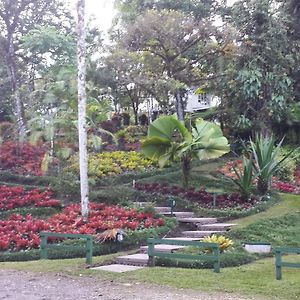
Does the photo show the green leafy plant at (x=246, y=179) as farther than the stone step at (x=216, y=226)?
Yes

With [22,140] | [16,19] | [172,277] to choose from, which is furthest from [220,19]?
[172,277]

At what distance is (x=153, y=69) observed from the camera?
24.4 m

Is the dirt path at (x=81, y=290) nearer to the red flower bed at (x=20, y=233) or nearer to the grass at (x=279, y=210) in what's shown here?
the red flower bed at (x=20, y=233)

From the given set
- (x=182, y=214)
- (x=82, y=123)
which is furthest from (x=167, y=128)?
(x=82, y=123)

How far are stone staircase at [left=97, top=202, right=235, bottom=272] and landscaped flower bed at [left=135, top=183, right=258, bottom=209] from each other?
124 centimetres

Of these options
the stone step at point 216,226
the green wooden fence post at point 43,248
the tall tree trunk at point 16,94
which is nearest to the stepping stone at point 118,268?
the green wooden fence post at point 43,248

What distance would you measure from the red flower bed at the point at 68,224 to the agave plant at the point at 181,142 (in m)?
3.19

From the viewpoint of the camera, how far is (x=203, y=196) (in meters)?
16.2

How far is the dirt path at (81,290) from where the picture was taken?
7363 millimetres

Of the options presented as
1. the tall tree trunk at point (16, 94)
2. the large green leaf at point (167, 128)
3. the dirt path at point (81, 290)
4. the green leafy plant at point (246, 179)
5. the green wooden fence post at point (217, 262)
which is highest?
the tall tree trunk at point (16, 94)

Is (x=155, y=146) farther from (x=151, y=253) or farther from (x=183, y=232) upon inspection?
(x=151, y=253)

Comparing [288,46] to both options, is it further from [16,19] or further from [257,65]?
[16,19]

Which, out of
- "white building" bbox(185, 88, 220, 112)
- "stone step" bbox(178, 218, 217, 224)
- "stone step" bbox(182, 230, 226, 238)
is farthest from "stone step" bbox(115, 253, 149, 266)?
"white building" bbox(185, 88, 220, 112)

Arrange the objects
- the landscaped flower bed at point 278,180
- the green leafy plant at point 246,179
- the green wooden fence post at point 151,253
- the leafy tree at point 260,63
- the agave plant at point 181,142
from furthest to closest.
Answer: the leafy tree at point 260,63 → the landscaped flower bed at point 278,180 → the agave plant at point 181,142 → the green leafy plant at point 246,179 → the green wooden fence post at point 151,253
